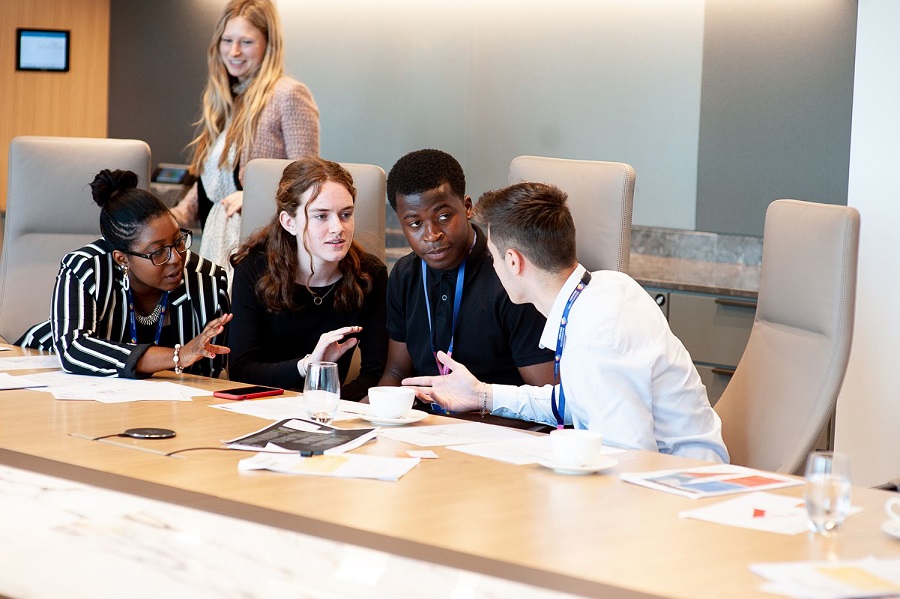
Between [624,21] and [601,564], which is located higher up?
[624,21]

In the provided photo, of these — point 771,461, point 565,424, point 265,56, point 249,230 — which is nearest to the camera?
point 565,424

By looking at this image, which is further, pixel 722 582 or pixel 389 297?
pixel 389 297

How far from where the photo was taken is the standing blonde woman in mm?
3693

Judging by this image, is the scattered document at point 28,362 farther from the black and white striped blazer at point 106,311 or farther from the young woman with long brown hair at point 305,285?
the young woman with long brown hair at point 305,285

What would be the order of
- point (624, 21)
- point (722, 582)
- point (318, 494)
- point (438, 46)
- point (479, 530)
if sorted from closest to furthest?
point (722, 582) → point (479, 530) → point (318, 494) → point (624, 21) → point (438, 46)

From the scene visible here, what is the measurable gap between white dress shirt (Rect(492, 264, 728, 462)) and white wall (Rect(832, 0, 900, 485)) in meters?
1.61

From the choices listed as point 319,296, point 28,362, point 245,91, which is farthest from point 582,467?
point 245,91

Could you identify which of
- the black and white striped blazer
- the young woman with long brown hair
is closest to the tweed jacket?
the young woman with long brown hair

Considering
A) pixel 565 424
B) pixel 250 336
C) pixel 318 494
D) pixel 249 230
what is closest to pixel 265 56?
pixel 249 230

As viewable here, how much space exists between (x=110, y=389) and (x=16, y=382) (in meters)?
0.24

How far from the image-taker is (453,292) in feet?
9.48

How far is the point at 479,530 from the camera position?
149cm

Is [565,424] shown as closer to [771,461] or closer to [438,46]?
[771,461]

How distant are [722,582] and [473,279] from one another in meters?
1.65
